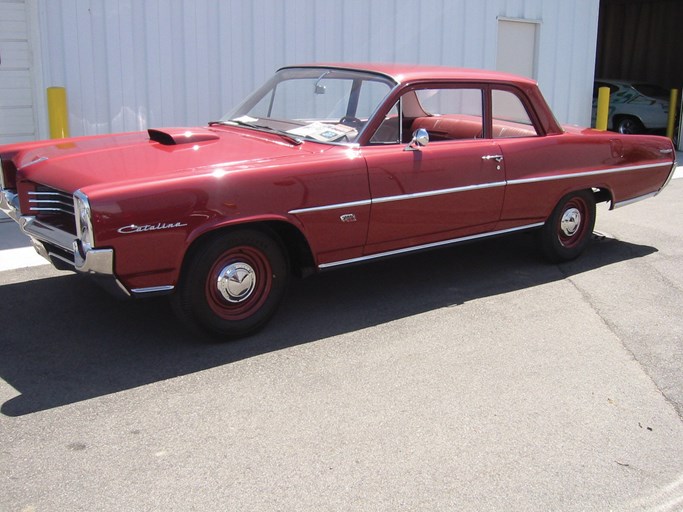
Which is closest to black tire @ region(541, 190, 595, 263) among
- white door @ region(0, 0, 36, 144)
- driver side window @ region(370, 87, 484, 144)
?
driver side window @ region(370, 87, 484, 144)

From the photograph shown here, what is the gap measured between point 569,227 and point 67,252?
399 centimetres

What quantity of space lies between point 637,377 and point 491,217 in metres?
1.76

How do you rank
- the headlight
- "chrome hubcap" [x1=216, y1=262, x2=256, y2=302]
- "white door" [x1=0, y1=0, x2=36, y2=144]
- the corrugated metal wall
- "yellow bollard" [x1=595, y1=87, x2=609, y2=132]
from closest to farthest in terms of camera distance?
the headlight
"chrome hubcap" [x1=216, y1=262, x2=256, y2=302]
"white door" [x1=0, y1=0, x2=36, y2=144]
the corrugated metal wall
"yellow bollard" [x1=595, y1=87, x2=609, y2=132]

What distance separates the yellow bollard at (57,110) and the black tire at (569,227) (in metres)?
4.66

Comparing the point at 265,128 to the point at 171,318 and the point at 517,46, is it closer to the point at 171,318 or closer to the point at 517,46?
the point at 171,318

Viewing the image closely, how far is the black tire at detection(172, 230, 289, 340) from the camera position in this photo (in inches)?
173

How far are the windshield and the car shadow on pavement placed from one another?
1.19 meters

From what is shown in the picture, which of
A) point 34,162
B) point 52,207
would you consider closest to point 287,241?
point 52,207

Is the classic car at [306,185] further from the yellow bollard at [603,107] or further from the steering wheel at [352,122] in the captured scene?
the yellow bollard at [603,107]

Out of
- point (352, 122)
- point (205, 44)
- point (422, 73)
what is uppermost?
point (205, 44)

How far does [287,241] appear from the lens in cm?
487

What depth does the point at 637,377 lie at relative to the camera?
4.35 meters

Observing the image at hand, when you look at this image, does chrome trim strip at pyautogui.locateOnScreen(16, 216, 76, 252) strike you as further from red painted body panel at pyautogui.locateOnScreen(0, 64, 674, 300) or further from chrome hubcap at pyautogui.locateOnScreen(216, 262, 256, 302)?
chrome hubcap at pyautogui.locateOnScreen(216, 262, 256, 302)

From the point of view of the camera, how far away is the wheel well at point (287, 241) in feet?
14.5
